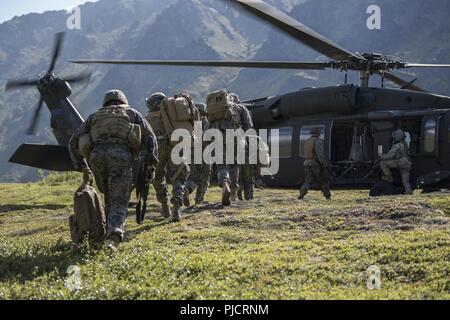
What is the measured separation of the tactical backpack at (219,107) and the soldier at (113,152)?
4.05m

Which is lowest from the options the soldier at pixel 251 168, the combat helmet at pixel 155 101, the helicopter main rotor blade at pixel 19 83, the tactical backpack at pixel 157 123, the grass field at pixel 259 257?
the grass field at pixel 259 257

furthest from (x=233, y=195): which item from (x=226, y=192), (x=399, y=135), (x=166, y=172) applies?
(x=399, y=135)

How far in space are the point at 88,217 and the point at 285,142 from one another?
35.7 feet

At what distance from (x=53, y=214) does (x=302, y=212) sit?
676 centimetres

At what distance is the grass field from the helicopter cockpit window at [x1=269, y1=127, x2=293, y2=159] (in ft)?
22.5

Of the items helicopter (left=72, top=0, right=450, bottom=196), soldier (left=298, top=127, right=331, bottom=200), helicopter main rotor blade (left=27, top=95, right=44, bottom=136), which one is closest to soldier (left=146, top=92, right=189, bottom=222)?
helicopter (left=72, top=0, right=450, bottom=196)

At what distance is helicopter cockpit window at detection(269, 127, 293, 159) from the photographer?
18234 millimetres

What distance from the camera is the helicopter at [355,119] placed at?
15414 millimetres

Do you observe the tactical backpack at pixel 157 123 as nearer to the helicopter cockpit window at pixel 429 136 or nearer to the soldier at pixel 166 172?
the soldier at pixel 166 172

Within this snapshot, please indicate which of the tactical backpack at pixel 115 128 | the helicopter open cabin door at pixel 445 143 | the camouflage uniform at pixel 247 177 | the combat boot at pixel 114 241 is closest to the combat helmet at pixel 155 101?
the camouflage uniform at pixel 247 177

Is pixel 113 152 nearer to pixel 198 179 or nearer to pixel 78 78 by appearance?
pixel 198 179

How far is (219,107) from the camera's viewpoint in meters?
12.6

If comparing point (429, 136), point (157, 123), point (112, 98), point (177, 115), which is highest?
point (112, 98)
